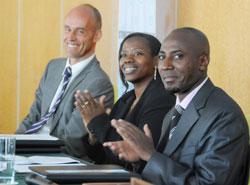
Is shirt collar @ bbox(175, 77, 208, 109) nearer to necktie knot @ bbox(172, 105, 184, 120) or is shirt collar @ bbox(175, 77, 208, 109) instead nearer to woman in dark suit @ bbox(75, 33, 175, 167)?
necktie knot @ bbox(172, 105, 184, 120)

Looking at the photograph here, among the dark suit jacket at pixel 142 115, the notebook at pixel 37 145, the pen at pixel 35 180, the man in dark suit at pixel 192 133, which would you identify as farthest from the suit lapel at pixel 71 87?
the pen at pixel 35 180

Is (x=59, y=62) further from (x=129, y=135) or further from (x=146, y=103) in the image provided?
(x=129, y=135)

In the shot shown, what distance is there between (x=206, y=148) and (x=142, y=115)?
83 cm

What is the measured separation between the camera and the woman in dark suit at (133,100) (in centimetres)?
256

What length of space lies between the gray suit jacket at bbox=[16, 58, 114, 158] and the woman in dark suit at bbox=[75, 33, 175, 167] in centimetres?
12

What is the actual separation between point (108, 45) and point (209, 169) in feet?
13.4

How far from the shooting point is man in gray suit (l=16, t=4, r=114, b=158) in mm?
3027

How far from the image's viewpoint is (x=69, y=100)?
124 inches

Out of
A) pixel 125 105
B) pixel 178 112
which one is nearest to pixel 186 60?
pixel 178 112

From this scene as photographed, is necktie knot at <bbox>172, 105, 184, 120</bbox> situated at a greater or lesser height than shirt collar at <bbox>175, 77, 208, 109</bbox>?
lesser

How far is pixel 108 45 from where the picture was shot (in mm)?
5629

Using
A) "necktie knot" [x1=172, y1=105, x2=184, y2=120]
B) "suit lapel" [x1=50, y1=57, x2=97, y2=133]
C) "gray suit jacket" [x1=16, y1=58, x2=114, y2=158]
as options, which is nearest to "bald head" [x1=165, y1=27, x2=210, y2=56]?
"necktie knot" [x1=172, y1=105, x2=184, y2=120]

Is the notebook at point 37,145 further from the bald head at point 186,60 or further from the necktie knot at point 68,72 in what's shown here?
the necktie knot at point 68,72

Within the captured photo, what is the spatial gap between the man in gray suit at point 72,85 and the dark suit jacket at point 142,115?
31 cm
